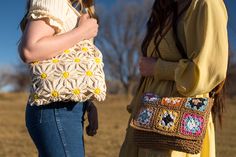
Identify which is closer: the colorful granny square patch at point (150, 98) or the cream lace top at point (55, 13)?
the cream lace top at point (55, 13)

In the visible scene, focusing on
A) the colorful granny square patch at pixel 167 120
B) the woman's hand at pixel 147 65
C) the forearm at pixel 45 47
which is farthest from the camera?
the woman's hand at pixel 147 65

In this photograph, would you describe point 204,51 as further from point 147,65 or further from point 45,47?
point 45,47

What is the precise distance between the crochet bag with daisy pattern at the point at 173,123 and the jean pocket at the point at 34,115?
42cm

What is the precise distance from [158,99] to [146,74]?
0.19 meters

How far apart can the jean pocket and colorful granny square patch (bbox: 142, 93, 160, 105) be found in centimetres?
47

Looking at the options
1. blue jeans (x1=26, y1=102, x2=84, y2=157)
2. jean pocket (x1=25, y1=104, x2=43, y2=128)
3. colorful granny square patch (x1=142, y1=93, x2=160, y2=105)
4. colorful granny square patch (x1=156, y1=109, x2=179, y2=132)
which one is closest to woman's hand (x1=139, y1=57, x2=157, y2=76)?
colorful granny square patch (x1=142, y1=93, x2=160, y2=105)

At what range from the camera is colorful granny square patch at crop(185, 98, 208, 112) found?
2.03 m

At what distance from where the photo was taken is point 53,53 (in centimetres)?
196

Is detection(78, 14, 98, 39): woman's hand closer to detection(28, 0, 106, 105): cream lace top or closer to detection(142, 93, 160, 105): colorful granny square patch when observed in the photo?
detection(28, 0, 106, 105): cream lace top

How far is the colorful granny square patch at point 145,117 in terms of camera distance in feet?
6.67

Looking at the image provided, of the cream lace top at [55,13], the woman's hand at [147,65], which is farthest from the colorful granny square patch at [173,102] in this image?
the cream lace top at [55,13]

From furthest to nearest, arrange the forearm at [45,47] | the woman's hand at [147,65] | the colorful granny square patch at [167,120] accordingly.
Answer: the woman's hand at [147,65], the colorful granny square patch at [167,120], the forearm at [45,47]

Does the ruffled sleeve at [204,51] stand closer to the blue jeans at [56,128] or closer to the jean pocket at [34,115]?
the blue jeans at [56,128]


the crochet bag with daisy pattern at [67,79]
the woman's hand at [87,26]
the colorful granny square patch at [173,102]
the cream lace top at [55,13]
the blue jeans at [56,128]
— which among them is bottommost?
the blue jeans at [56,128]
